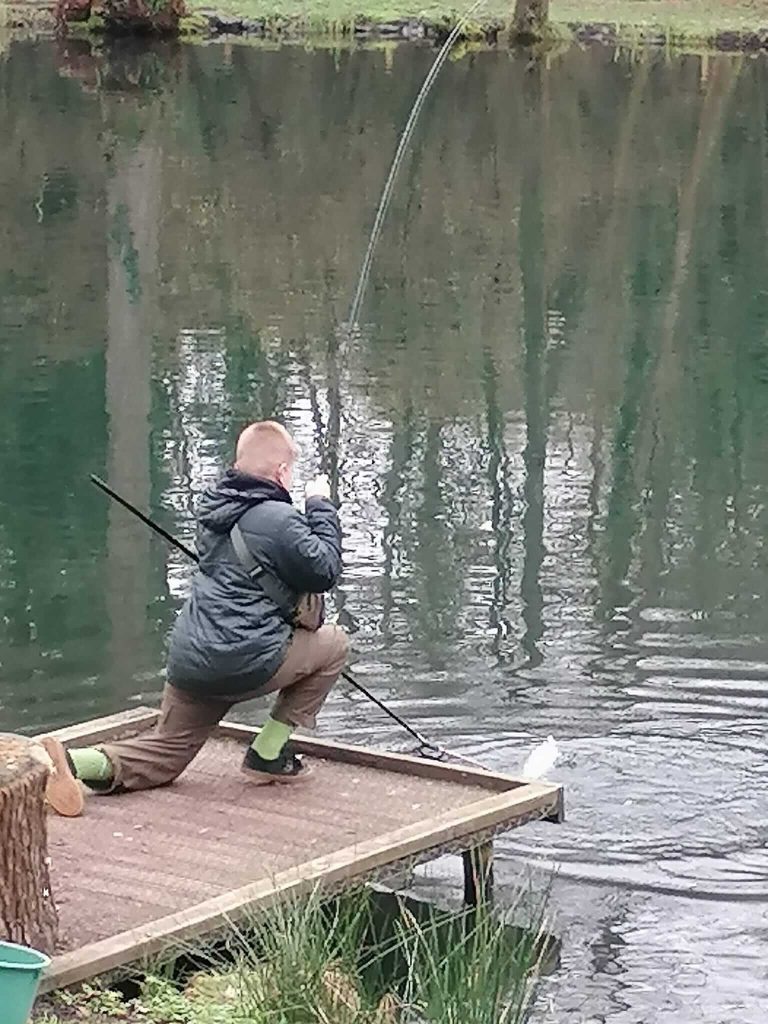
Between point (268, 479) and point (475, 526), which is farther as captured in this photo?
point (475, 526)

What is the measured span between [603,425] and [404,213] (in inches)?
324

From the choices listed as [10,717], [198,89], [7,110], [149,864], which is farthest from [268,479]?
[198,89]

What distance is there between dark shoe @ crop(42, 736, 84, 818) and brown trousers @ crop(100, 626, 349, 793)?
20cm

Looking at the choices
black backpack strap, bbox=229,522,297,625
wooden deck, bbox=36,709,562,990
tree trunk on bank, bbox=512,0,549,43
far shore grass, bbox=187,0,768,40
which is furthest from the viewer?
far shore grass, bbox=187,0,768,40

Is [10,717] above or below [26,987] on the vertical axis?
below

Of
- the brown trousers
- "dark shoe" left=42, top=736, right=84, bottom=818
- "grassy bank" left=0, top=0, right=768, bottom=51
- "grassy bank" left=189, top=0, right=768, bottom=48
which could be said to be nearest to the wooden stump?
"dark shoe" left=42, top=736, right=84, bottom=818

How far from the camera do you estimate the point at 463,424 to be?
12.2m

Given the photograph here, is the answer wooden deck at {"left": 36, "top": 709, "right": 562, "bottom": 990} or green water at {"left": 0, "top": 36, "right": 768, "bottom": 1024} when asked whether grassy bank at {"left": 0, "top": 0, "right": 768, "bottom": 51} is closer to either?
green water at {"left": 0, "top": 36, "right": 768, "bottom": 1024}

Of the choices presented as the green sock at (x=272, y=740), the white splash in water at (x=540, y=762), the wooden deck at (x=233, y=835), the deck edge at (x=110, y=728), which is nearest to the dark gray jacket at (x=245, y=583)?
the green sock at (x=272, y=740)

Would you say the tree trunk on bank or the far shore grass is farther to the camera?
the far shore grass

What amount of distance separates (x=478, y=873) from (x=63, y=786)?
112 centimetres

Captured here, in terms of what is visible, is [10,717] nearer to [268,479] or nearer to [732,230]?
[268,479]

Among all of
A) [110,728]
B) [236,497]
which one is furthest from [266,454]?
[110,728]

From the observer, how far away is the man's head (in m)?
6.32
